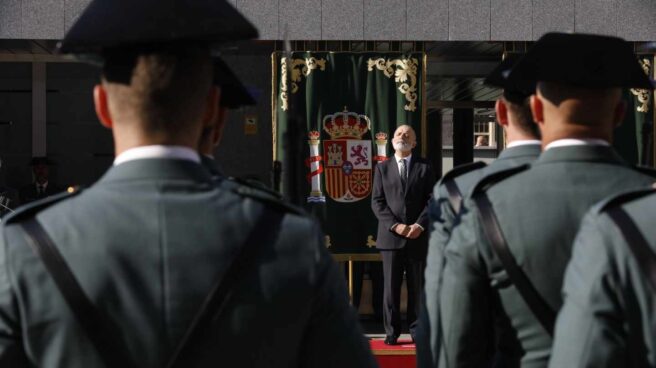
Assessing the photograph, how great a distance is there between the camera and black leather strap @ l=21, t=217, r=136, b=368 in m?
1.62

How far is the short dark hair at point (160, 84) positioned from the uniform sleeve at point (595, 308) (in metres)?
0.79

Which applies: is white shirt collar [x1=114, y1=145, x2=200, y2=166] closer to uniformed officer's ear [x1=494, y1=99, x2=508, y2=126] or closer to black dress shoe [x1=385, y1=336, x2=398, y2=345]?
uniformed officer's ear [x1=494, y1=99, x2=508, y2=126]

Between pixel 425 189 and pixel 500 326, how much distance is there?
19.2 feet

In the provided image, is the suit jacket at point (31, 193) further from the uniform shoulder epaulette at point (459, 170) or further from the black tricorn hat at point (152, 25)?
the black tricorn hat at point (152, 25)

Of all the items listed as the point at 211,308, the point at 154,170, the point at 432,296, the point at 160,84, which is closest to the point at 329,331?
the point at 211,308

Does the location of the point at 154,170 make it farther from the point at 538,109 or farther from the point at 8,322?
the point at 538,109

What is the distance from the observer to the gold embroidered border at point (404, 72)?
33.5ft

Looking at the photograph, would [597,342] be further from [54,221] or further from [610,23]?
[610,23]

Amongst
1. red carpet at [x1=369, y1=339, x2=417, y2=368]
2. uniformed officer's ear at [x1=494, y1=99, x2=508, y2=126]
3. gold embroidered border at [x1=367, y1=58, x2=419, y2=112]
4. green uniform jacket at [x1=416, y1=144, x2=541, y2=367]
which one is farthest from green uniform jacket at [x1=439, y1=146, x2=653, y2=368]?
gold embroidered border at [x1=367, y1=58, x2=419, y2=112]

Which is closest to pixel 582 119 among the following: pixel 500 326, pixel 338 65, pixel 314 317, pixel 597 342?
pixel 500 326

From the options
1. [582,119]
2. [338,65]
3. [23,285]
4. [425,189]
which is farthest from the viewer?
[338,65]

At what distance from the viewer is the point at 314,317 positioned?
1.71 m

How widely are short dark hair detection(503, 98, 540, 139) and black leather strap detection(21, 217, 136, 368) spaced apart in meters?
2.03

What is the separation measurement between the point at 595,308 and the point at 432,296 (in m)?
1.15
